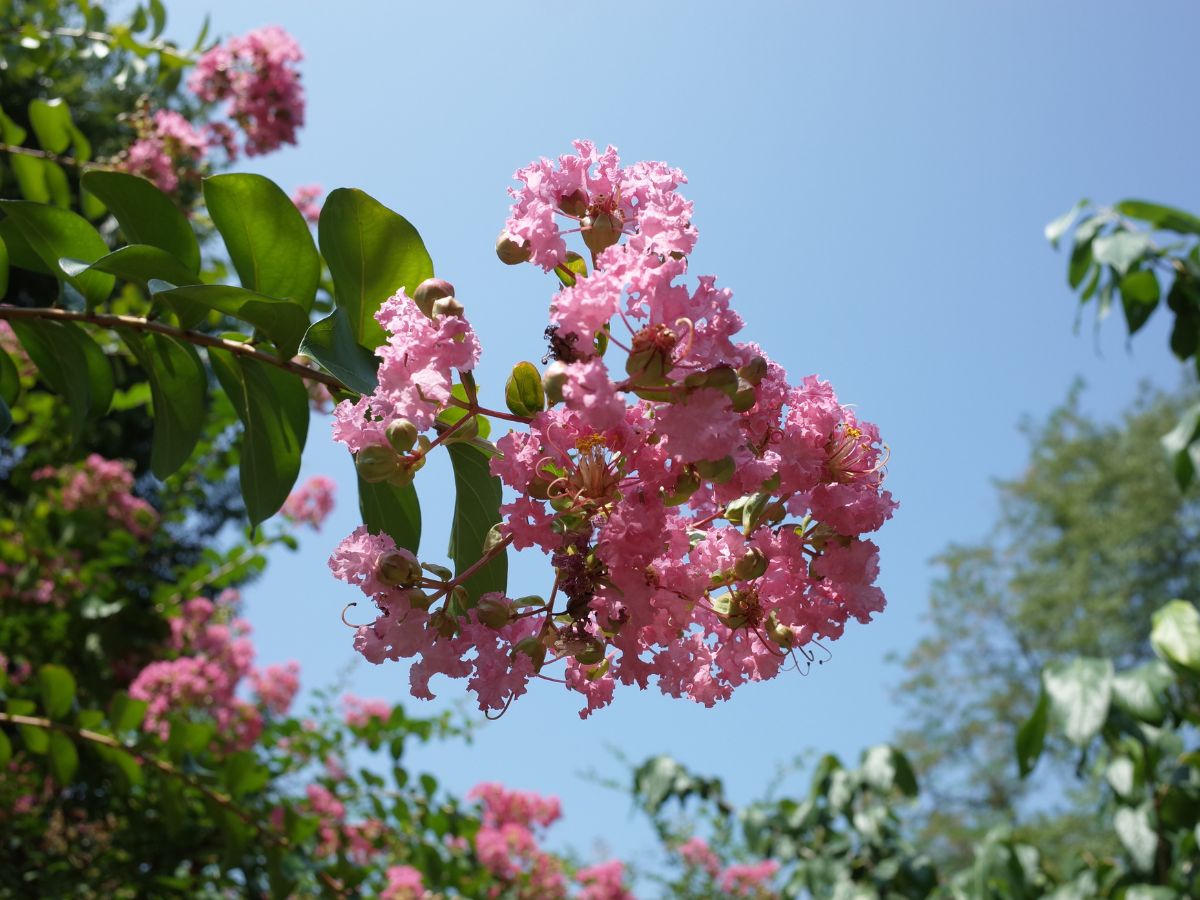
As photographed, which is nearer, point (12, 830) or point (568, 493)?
point (568, 493)

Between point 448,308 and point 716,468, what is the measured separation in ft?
0.75

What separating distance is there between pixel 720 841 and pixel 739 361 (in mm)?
4522

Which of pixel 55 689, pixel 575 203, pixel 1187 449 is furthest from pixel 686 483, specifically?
pixel 1187 449

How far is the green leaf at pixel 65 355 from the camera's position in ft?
3.70

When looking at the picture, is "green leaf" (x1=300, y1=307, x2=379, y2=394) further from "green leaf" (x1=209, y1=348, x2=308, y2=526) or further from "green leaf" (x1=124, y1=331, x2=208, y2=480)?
"green leaf" (x1=124, y1=331, x2=208, y2=480)

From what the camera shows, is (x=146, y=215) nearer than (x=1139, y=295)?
Yes

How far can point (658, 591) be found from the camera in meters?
0.79

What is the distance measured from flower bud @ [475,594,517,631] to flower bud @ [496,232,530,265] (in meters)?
0.26

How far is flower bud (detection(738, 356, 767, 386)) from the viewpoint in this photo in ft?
2.40

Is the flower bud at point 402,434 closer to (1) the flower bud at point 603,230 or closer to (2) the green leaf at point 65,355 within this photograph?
(1) the flower bud at point 603,230

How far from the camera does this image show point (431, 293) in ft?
2.53

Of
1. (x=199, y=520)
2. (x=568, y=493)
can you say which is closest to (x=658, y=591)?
(x=568, y=493)

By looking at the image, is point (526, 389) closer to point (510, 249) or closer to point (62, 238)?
point (510, 249)

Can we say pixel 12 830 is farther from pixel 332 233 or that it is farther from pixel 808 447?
pixel 808 447
